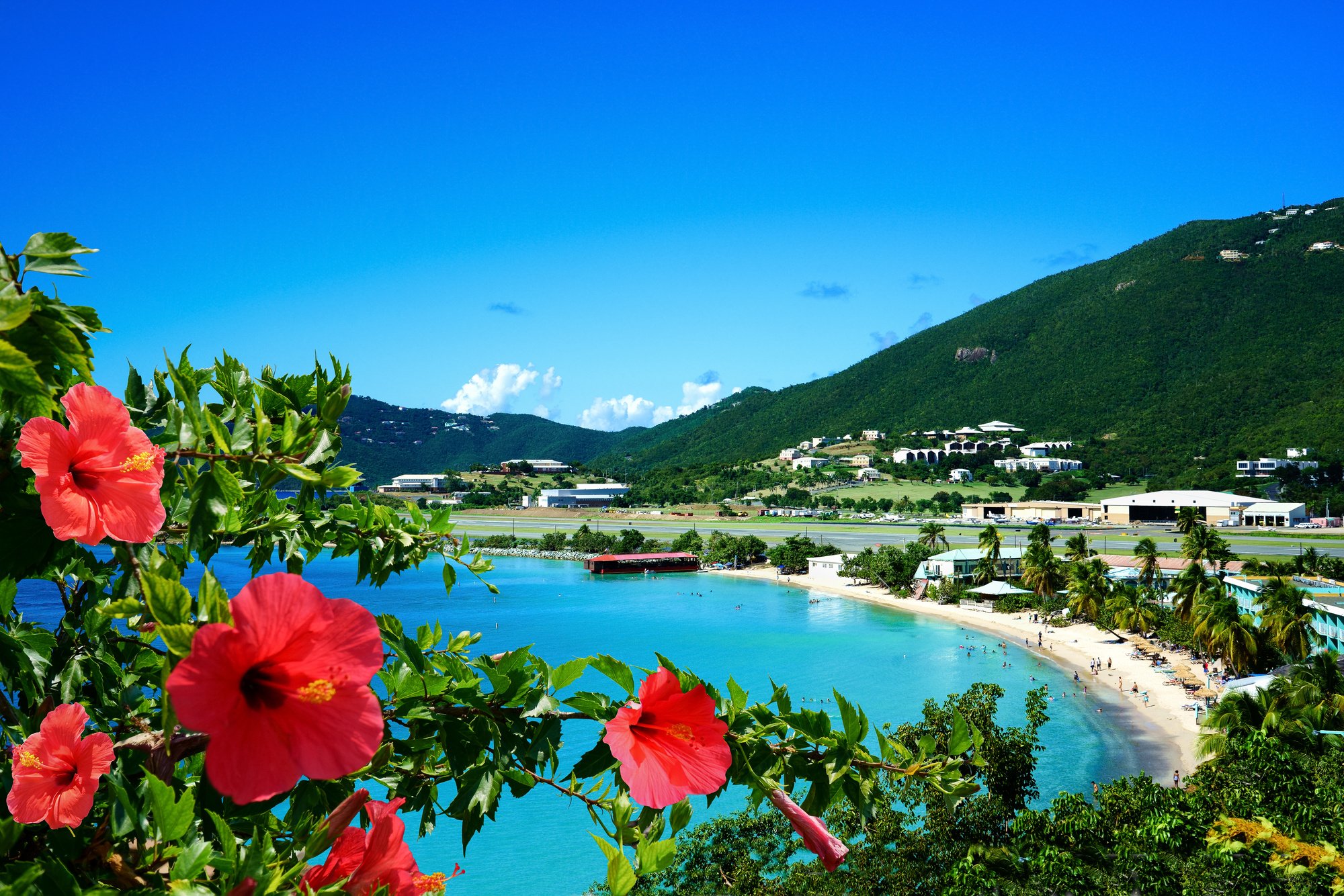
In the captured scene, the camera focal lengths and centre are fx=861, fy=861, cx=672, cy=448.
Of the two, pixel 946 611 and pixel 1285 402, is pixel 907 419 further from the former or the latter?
pixel 946 611

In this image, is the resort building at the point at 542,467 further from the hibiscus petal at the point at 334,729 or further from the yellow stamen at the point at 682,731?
the hibiscus petal at the point at 334,729

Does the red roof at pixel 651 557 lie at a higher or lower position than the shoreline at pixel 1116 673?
higher

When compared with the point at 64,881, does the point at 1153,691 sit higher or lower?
lower

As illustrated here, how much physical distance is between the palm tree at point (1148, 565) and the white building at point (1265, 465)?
161ft

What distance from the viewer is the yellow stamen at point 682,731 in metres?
1.02

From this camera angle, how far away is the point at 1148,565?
129ft

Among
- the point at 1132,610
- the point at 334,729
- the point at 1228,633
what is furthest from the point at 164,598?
the point at 1132,610

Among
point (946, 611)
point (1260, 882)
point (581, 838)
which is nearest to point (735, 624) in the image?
point (946, 611)

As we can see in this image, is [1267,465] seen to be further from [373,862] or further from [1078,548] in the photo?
[373,862]

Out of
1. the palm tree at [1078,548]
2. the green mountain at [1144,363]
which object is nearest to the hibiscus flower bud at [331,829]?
the palm tree at [1078,548]

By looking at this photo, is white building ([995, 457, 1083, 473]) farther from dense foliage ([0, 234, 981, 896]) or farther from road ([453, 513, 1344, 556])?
dense foliage ([0, 234, 981, 896])

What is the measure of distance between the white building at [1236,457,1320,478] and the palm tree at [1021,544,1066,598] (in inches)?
1973

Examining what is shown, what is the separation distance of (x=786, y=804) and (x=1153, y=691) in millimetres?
33488

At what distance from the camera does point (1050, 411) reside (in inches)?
4769
